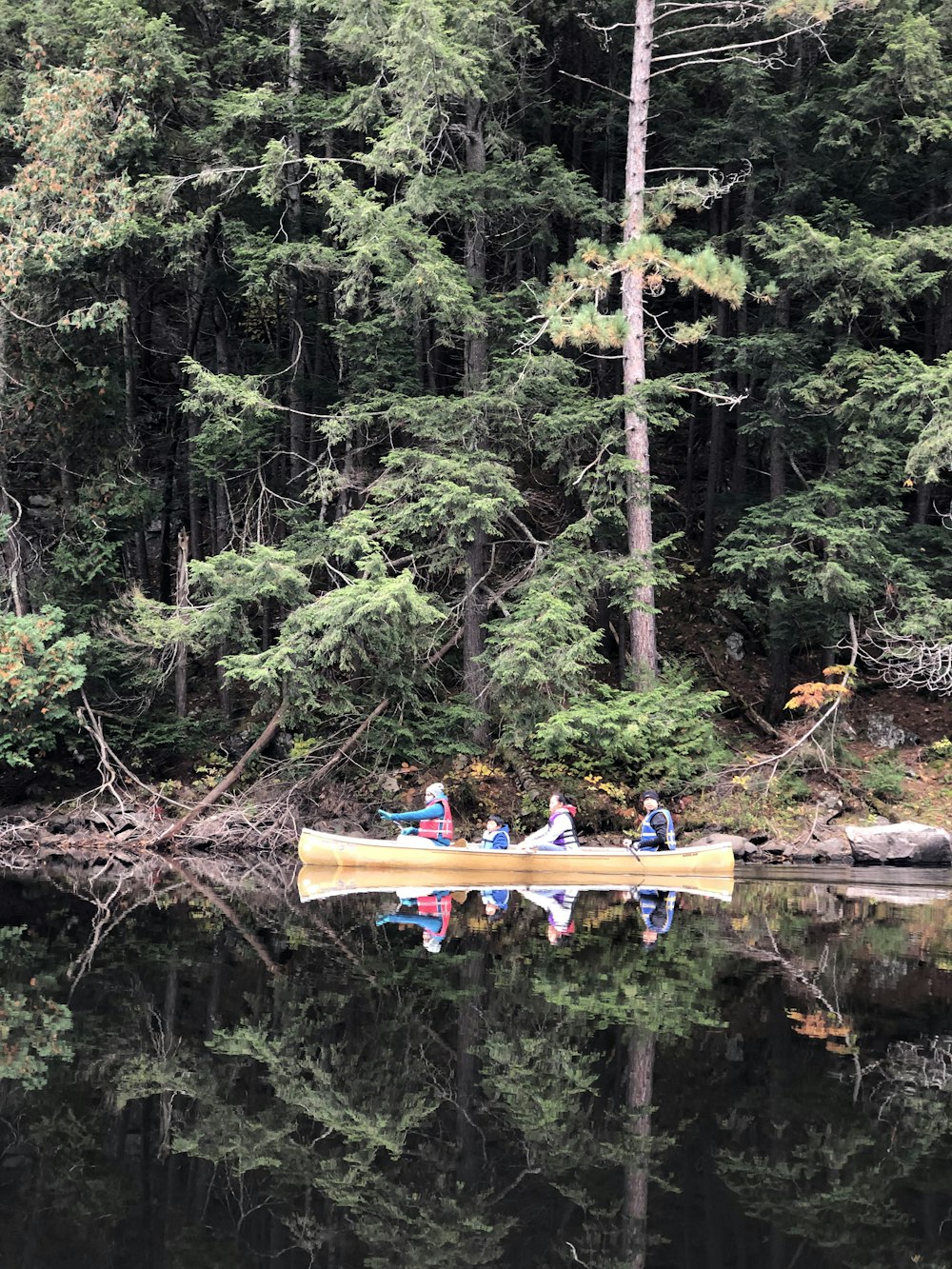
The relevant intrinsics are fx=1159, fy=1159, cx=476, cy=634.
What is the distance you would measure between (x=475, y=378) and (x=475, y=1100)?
14.5 metres

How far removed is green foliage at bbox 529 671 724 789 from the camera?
15758 mm

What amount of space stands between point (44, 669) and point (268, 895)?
6.08 m

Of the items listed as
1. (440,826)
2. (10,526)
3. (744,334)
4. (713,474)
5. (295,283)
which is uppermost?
(295,283)

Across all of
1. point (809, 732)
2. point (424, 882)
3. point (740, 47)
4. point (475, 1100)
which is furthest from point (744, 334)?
point (475, 1100)

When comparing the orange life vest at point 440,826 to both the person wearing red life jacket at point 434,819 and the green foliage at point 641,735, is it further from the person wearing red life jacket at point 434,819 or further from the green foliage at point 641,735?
the green foliage at point 641,735

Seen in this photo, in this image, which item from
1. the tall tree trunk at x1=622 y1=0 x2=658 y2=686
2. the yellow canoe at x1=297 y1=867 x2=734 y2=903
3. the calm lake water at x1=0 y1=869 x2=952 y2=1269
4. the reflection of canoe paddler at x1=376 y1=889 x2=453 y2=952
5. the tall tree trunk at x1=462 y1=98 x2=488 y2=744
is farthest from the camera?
the tall tree trunk at x1=462 y1=98 x2=488 y2=744

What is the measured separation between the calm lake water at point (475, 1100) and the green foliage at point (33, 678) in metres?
7.20

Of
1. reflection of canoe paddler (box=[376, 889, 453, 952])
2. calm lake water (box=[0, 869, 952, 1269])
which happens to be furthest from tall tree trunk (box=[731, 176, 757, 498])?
calm lake water (box=[0, 869, 952, 1269])

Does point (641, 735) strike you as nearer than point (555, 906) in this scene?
No

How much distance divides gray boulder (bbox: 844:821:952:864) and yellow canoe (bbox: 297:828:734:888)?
2.89 m

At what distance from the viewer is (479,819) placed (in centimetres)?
1744

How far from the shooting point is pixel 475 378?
1850 centimetres

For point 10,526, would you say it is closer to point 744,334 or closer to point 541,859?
point 541,859

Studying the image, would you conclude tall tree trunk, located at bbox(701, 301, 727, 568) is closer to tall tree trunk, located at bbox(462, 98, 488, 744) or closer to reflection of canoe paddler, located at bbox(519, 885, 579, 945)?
tall tree trunk, located at bbox(462, 98, 488, 744)
